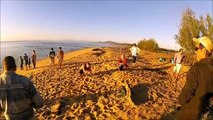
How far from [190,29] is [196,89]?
21.4m

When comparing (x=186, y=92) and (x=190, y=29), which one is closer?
(x=186, y=92)

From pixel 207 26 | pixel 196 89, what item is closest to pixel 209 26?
pixel 207 26

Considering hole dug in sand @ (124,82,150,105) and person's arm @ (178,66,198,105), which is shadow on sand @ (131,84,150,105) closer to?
hole dug in sand @ (124,82,150,105)

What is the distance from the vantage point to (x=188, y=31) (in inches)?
940

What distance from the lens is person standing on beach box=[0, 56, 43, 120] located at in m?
4.20

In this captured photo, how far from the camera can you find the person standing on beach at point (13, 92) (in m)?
4.20

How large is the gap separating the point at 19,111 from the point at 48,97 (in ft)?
29.9

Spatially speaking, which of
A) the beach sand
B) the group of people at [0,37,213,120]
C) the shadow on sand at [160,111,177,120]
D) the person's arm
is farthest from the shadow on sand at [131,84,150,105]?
the person's arm

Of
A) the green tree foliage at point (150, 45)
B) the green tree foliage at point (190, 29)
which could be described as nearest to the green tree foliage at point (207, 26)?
the green tree foliage at point (190, 29)

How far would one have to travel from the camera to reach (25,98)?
426 cm

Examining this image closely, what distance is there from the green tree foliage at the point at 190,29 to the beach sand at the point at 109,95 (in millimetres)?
5712

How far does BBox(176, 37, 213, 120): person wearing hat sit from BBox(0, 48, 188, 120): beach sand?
6.42 metres

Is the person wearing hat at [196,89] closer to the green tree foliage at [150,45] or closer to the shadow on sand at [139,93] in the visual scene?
the shadow on sand at [139,93]

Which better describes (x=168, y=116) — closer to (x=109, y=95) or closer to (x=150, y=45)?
(x=109, y=95)
